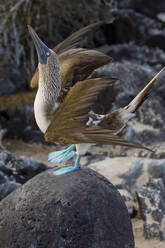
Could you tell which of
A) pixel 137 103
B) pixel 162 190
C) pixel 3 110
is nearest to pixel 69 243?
pixel 137 103

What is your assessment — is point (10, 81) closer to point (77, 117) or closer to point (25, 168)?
point (25, 168)

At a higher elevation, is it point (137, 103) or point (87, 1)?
point (137, 103)

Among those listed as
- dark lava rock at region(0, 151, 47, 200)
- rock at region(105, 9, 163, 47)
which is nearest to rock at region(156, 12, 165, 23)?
rock at region(105, 9, 163, 47)

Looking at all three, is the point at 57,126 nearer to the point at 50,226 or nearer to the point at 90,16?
the point at 50,226

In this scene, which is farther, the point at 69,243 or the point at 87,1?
the point at 87,1

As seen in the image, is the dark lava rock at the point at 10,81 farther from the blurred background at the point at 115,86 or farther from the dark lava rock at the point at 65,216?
the dark lava rock at the point at 65,216

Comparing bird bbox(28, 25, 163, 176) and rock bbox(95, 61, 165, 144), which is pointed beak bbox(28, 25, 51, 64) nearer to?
bird bbox(28, 25, 163, 176)

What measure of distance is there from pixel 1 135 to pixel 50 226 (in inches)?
170

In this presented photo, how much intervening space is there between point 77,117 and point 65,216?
0.80 metres

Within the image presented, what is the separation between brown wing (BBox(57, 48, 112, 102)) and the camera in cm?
359

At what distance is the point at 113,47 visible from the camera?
9.86 meters

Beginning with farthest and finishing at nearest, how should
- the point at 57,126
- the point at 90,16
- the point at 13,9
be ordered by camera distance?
1. the point at 90,16
2. the point at 13,9
3. the point at 57,126

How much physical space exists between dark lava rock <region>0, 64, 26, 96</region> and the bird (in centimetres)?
521

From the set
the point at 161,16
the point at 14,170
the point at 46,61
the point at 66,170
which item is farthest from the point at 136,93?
the point at 46,61
